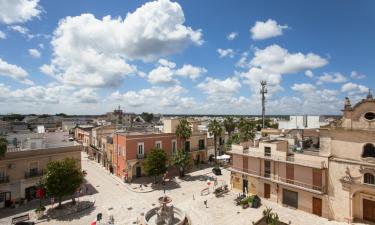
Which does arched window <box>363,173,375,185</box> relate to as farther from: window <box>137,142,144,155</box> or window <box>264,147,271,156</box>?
window <box>137,142,144,155</box>

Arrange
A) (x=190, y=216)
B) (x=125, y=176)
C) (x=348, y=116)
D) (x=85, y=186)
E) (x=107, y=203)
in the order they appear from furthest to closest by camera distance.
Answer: (x=125, y=176) → (x=85, y=186) → (x=107, y=203) → (x=190, y=216) → (x=348, y=116)

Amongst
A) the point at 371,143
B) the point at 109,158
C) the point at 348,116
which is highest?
the point at 348,116

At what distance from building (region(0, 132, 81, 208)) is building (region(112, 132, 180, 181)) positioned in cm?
735

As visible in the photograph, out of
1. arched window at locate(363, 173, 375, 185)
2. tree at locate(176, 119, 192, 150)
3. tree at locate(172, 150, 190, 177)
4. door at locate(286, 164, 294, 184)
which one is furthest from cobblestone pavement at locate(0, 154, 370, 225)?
tree at locate(176, 119, 192, 150)

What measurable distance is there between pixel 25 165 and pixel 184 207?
21218 mm

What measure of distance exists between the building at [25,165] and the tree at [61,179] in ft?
16.6

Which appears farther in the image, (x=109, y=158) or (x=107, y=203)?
(x=109, y=158)

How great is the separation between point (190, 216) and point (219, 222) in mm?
3420

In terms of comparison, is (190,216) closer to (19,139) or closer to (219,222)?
(219,222)

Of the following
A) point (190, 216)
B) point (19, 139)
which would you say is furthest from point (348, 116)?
point (19, 139)

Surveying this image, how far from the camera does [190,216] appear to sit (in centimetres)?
2602

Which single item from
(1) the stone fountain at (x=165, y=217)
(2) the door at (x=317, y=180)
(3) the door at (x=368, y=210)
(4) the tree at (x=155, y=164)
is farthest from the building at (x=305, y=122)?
(1) the stone fountain at (x=165, y=217)

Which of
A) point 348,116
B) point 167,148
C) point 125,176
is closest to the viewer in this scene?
point 348,116

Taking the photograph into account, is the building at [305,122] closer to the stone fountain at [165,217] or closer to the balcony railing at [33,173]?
the stone fountain at [165,217]
